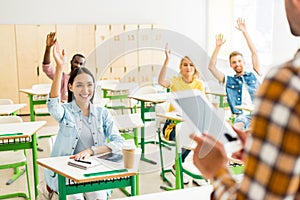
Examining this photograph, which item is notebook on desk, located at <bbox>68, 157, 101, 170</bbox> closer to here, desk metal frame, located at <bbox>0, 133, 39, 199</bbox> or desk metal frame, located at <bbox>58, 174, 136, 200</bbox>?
desk metal frame, located at <bbox>58, 174, 136, 200</bbox>

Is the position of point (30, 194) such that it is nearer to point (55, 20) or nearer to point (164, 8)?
point (55, 20)

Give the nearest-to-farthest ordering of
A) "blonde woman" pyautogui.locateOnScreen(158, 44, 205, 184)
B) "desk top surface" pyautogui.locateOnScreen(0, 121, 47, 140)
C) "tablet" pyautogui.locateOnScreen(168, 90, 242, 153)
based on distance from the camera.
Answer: "tablet" pyautogui.locateOnScreen(168, 90, 242, 153) < "blonde woman" pyautogui.locateOnScreen(158, 44, 205, 184) < "desk top surface" pyautogui.locateOnScreen(0, 121, 47, 140)

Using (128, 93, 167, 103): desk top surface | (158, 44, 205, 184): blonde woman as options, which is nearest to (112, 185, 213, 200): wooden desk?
(158, 44, 205, 184): blonde woman

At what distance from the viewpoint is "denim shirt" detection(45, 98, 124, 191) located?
2.74 m

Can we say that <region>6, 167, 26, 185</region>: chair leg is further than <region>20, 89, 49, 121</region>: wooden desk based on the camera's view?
No

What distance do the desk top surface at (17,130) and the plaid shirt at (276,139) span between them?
2.82 m

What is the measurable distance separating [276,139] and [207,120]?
46 cm

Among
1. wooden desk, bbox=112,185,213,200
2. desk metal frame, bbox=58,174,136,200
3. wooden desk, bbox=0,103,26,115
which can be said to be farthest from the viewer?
wooden desk, bbox=0,103,26,115

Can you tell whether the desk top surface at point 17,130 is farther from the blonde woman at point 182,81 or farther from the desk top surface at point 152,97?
the desk top surface at point 152,97

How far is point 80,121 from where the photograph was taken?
2797mm

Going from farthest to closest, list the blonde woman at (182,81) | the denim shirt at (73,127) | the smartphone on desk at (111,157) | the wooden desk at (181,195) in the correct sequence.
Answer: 1. the denim shirt at (73,127)
2. the smartphone on desk at (111,157)
3. the blonde woman at (182,81)
4. the wooden desk at (181,195)

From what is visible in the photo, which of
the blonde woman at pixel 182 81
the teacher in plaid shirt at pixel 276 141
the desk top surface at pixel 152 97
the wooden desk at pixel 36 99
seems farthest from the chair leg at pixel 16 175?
the teacher in plaid shirt at pixel 276 141

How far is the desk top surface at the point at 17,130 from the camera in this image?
312 cm

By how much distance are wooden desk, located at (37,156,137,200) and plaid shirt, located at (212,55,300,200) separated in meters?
1.73
